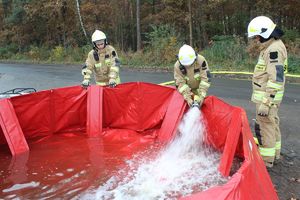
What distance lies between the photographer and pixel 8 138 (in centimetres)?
592

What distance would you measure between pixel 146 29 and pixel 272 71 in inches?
874

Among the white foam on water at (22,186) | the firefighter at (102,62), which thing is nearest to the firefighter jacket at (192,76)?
the firefighter at (102,62)

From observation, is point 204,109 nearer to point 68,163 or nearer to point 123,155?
point 123,155

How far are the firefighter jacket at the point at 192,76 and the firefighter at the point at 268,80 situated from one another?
1077mm

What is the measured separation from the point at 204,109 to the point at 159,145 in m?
1.01

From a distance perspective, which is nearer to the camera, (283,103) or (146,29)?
(283,103)

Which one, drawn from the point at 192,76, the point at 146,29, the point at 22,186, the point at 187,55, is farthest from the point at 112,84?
the point at 146,29

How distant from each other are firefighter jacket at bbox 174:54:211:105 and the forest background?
8551 millimetres

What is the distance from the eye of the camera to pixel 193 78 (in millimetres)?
6188

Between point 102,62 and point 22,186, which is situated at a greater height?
point 102,62

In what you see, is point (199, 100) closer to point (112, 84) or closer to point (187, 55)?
point (187, 55)

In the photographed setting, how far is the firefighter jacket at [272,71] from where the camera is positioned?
4812 mm

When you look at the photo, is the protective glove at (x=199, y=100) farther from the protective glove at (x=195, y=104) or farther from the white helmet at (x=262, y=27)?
the white helmet at (x=262, y=27)

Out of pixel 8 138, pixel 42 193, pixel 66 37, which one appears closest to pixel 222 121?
pixel 42 193
